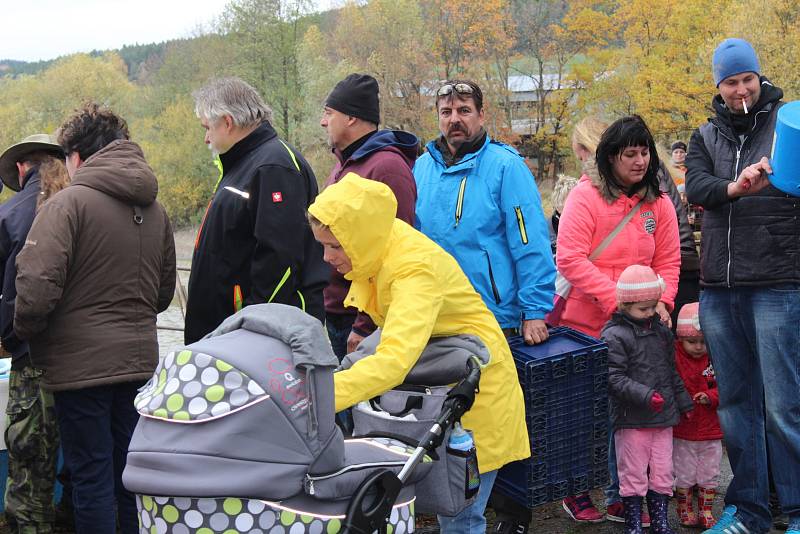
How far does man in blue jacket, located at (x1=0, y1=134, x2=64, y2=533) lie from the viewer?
439 cm

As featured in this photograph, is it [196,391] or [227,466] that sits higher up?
[196,391]

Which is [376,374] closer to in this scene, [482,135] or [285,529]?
[285,529]

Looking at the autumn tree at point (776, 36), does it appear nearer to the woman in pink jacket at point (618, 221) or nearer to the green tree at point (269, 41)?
the green tree at point (269, 41)

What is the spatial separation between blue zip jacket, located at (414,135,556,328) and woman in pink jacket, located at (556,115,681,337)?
0.45 meters

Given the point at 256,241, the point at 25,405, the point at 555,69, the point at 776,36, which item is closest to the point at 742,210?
the point at 256,241

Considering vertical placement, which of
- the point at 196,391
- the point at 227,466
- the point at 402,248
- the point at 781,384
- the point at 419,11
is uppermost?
the point at 419,11

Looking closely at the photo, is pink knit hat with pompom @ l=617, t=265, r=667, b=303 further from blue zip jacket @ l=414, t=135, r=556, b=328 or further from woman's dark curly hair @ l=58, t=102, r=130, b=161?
woman's dark curly hair @ l=58, t=102, r=130, b=161

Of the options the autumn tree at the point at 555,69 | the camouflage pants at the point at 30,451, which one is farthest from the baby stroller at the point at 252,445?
the autumn tree at the point at 555,69

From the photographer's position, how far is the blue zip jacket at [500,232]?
4.17 m

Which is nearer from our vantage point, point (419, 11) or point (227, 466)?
point (227, 466)

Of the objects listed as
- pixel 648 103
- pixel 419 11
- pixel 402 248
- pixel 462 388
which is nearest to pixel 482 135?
pixel 402 248

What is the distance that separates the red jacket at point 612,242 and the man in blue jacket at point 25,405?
9.10ft

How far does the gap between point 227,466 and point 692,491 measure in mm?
3321

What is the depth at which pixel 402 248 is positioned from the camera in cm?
316
